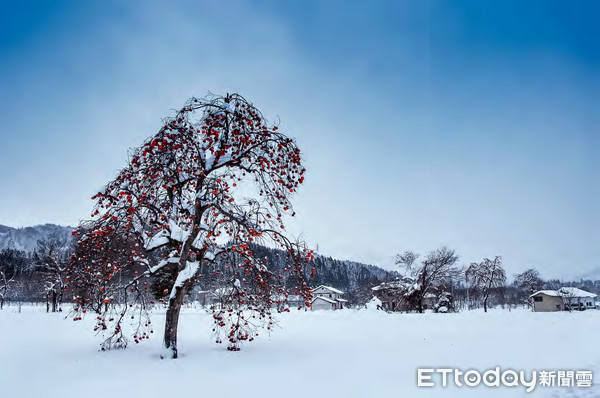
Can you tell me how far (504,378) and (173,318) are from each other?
7.59 meters

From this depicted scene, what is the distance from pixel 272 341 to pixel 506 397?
8.20m

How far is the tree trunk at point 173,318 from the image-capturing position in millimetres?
9133

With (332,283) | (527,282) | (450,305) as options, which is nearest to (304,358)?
(450,305)

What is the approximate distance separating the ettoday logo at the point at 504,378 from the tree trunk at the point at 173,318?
19.3 ft

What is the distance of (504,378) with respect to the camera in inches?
279

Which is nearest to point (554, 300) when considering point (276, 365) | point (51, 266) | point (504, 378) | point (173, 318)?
point (504, 378)

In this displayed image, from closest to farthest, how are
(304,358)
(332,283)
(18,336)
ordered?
(304,358)
(18,336)
(332,283)

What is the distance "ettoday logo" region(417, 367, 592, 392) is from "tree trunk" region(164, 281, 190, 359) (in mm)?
5890

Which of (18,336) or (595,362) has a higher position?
(595,362)

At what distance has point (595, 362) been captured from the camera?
8773 millimetres

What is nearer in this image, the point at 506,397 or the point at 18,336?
the point at 506,397

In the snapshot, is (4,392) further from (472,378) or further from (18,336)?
(18,336)

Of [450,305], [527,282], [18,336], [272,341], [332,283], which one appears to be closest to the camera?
[272,341]

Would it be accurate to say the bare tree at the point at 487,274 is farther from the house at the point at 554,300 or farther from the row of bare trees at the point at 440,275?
the house at the point at 554,300
